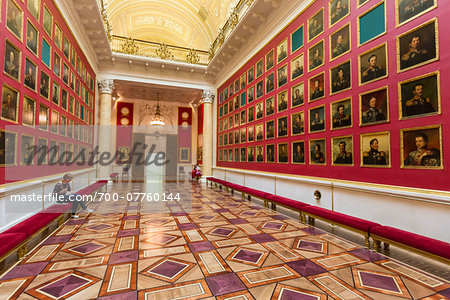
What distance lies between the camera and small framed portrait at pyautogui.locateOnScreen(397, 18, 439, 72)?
356cm

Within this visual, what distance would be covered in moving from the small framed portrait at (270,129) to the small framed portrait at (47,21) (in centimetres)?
693

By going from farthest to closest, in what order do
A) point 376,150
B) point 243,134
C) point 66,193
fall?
point 243,134 < point 66,193 < point 376,150

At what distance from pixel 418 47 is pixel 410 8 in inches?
30.1

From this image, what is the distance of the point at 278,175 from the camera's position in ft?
24.0

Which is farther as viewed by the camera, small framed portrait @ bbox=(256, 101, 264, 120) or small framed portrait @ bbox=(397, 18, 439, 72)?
small framed portrait @ bbox=(256, 101, 264, 120)

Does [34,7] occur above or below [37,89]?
above

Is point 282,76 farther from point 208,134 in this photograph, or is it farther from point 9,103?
point 208,134

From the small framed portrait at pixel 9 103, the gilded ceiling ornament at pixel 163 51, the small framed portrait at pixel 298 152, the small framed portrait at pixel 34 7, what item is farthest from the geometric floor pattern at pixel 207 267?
the gilded ceiling ornament at pixel 163 51

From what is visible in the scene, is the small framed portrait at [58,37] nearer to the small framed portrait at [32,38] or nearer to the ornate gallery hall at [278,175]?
the ornate gallery hall at [278,175]

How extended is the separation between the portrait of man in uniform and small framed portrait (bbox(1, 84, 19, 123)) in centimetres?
714

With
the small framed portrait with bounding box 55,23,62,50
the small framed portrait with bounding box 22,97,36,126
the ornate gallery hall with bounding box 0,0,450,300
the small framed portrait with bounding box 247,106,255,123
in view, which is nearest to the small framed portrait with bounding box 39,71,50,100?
the ornate gallery hall with bounding box 0,0,450,300

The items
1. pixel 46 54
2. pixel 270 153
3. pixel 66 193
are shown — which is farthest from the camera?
pixel 270 153

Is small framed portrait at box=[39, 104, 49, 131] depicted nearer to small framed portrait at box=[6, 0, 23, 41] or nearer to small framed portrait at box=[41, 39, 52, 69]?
small framed portrait at box=[41, 39, 52, 69]

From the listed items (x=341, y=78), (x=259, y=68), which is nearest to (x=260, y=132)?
(x=259, y=68)
